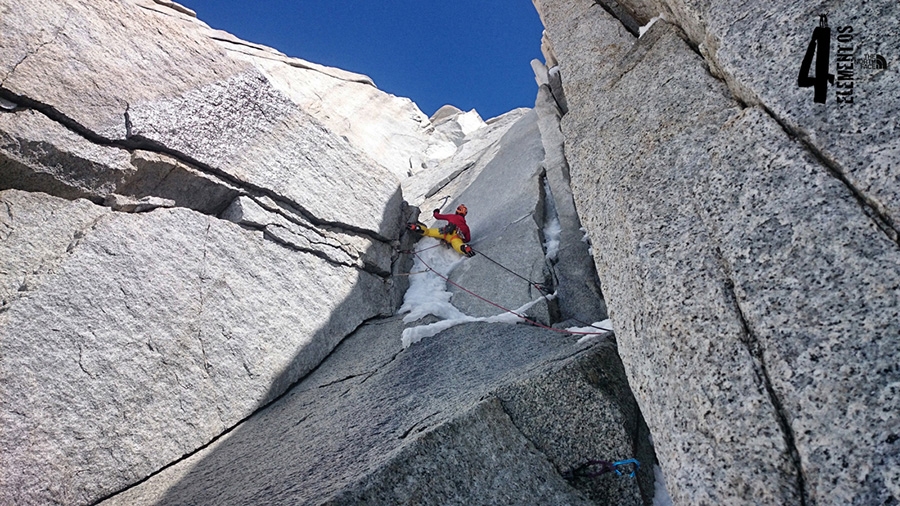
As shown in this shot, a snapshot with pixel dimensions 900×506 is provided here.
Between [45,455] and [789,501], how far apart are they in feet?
19.6

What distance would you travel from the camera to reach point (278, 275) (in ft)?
24.7

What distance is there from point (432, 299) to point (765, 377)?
7.12m

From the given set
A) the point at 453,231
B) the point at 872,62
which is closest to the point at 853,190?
the point at 872,62

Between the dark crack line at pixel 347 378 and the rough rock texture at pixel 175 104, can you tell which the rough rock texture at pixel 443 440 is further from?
the rough rock texture at pixel 175 104

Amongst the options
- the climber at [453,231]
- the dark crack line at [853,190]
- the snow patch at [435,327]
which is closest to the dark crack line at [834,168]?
the dark crack line at [853,190]

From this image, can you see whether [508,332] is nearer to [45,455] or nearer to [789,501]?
[789,501]

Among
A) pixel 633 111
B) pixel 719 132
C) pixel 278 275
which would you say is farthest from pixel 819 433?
pixel 278 275

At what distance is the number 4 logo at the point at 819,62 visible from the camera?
9.63 ft

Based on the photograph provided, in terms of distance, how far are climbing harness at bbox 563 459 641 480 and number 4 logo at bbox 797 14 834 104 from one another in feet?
9.01

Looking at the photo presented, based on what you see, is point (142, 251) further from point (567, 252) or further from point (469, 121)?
point (469, 121)

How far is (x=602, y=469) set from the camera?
382 cm

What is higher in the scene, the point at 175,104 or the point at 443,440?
the point at 175,104

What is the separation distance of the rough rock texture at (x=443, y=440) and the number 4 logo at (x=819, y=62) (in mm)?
2592

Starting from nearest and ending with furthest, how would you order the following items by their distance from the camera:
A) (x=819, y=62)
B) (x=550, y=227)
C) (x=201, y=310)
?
(x=819, y=62), (x=201, y=310), (x=550, y=227)
